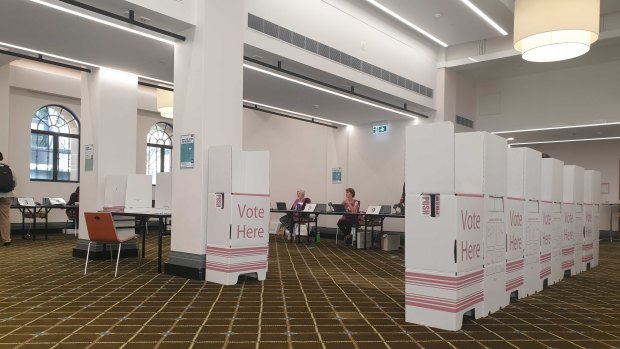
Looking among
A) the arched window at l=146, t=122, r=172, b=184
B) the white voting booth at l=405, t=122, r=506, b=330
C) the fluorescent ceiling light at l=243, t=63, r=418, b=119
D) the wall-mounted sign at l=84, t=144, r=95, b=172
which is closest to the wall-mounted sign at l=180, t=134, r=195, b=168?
the fluorescent ceiling light at l=243, t=63, r=418, b=119

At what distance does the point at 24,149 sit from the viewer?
12.2 meters

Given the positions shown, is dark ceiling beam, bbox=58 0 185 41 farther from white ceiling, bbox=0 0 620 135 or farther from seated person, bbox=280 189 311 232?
seated person, bbox=280 189 311 232

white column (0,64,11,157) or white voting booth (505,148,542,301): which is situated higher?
Answer: white column (0,64,11,157)

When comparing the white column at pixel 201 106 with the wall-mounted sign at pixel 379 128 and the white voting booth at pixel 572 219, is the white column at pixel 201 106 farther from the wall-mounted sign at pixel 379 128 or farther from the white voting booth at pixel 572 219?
the wall-mounted sign at pixel 379 128

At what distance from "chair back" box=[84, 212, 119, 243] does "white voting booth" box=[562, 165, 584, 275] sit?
5964mm

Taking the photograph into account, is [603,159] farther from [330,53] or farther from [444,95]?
[330,53]

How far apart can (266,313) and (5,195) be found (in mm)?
7341

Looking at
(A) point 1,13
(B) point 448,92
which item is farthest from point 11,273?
(B) point 448,92

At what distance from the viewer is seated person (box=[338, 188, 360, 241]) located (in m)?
11.0

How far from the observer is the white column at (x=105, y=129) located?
7.66 m

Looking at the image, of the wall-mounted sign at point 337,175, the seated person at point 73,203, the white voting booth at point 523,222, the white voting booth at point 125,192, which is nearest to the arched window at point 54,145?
the seated person at point 73,203

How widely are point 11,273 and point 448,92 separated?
32.8 feet

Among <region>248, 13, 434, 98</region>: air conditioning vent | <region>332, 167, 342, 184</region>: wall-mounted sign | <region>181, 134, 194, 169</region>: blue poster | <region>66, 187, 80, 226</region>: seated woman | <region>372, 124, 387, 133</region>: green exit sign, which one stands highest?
<region>248, 13, 434, 98</region>: air conditioning vent

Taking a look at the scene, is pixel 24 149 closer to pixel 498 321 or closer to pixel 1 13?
pixel 1 13
